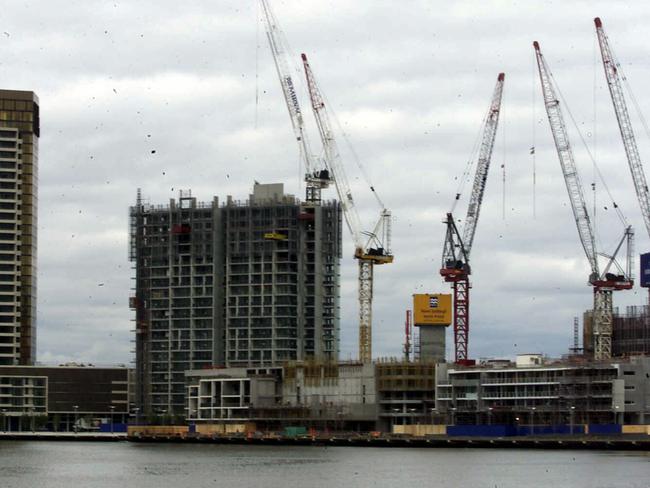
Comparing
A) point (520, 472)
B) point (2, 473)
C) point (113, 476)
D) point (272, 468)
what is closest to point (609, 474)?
point (520, 472)

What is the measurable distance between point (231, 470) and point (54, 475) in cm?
2114

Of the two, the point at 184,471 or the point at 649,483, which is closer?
the point at 649,483

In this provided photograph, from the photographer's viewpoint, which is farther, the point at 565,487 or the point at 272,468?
the point at 272,468

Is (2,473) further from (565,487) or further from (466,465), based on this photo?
(565,487)

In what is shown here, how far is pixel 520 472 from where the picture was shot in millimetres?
181875

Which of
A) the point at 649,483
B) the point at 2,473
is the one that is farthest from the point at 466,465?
the point at 2,473

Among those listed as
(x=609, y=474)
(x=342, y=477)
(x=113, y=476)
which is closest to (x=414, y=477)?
(x=342, y=477)

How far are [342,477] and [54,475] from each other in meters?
35.2

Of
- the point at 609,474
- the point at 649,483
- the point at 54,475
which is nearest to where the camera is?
the point at 649,483

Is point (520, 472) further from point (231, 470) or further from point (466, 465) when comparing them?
point (231, 470)

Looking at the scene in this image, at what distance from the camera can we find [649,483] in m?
157

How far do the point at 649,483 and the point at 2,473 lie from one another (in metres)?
76.8

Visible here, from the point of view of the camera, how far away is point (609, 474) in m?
173

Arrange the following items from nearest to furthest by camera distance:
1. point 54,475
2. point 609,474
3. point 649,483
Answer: point 649,483 → point 609,474 → point 54,475
